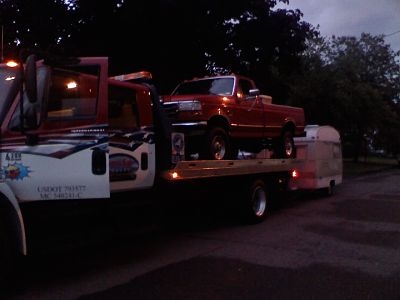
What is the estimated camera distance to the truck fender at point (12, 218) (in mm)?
5969

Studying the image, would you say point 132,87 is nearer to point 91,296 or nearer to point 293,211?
point 91,296

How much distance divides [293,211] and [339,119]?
659 inches

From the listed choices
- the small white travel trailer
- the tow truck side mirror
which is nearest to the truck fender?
the tow truck side mirror

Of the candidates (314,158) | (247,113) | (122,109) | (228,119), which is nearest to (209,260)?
(122,109)

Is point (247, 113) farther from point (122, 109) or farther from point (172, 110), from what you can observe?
point (122, 109)

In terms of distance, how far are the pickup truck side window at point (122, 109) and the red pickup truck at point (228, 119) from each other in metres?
1.64

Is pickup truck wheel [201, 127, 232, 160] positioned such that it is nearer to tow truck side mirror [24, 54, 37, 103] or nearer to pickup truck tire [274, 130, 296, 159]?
pickup truck tire [274, 130, 296, 159]

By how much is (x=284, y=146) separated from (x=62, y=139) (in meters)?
7.34

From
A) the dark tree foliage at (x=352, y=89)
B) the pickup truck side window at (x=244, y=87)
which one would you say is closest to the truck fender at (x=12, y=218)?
the pickup truck side window at (x=244, y=87)

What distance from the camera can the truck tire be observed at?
585 cm

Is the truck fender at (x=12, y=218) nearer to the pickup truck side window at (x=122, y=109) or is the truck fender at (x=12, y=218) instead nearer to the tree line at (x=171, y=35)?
the pickup truck side window at (x=122, y=109)

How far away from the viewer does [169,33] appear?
639 inches

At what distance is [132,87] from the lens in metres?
7.76

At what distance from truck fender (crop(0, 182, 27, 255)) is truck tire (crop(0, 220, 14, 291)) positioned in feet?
0.30
